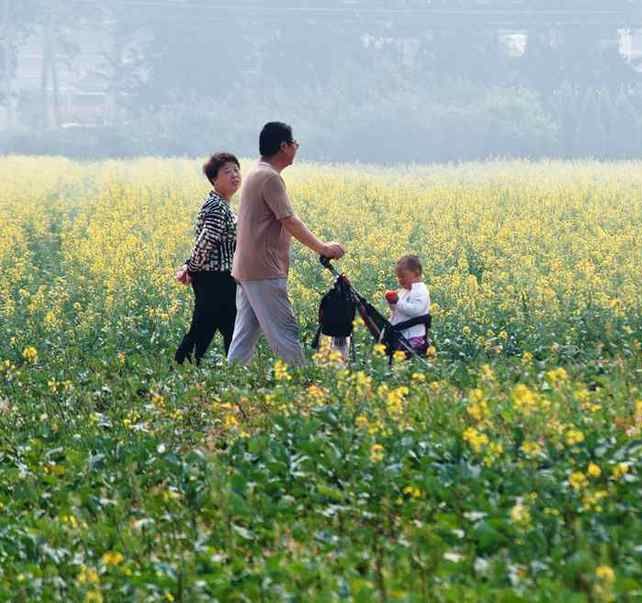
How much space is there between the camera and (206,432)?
936 centimetres

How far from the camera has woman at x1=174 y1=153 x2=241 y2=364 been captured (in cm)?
1098

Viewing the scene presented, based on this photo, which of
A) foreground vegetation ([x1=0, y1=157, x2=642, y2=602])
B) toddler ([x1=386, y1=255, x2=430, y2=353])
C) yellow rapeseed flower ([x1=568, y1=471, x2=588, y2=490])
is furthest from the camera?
toddler ([x1=386, y1=255, x2=430, y2=353])

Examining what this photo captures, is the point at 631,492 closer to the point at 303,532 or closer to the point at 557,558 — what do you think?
the point at 557,558

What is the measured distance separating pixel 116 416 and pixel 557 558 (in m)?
4.26

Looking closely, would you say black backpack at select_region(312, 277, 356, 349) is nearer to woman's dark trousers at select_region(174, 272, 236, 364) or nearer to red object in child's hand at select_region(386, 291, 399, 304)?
A: red object in child's hand at select_region(386, 291, 399, 304)

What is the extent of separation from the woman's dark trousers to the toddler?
1123 millimetres

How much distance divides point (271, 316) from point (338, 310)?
0.43 metres

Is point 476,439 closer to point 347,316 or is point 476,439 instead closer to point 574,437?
point 574,437

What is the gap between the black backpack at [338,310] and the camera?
10.3 metres

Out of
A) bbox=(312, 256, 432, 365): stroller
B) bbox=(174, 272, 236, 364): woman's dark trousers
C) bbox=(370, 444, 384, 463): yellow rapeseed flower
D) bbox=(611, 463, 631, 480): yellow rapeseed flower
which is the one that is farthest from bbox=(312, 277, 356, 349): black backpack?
bbox=(611, 463, 631, 480): yellow rapeseed flower

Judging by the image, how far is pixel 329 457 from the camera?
7555mm

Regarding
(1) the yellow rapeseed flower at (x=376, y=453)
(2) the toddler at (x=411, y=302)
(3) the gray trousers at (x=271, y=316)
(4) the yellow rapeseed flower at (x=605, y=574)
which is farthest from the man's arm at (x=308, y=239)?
(4) the yellow rapeseed flower at (x=605, y=574)

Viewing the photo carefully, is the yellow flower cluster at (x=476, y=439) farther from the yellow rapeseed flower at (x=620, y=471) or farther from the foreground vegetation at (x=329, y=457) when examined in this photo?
the yellow rapeseed flower at (x=620, y=471)

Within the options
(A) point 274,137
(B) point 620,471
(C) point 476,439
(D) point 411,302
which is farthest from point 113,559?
(D) point 411,302
